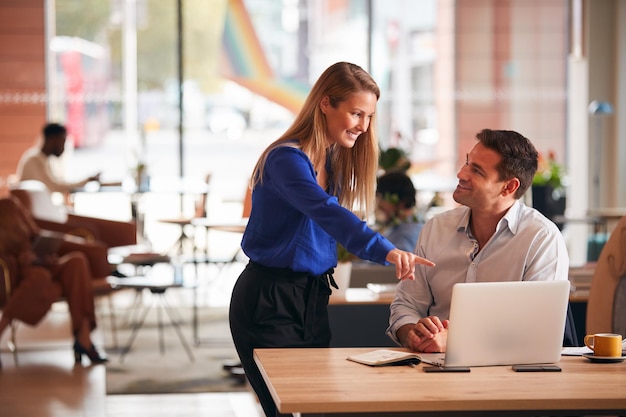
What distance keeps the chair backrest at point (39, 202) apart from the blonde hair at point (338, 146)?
19.0 feet

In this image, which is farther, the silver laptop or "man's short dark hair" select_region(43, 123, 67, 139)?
"man's short dark hair" select_region(43, 123, 67, 139)

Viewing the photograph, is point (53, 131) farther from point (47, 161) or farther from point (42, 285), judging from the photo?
point (42, 285)

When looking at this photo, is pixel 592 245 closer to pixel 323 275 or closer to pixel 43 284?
pixel 43 284

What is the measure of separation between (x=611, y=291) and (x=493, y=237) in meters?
0.71

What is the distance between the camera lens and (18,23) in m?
11.4

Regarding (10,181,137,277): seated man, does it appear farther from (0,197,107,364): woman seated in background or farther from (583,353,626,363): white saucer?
(583,353,626,363): white saucer

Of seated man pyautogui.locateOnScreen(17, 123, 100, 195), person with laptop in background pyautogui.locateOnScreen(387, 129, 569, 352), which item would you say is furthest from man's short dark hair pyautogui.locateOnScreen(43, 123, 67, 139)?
person with laptop in background pyautogui.locateOnScreen(387, 129, 569, 352)

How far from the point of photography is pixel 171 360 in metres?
6.98

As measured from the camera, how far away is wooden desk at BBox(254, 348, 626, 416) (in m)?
2.27

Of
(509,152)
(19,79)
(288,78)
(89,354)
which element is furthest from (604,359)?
(19,79)

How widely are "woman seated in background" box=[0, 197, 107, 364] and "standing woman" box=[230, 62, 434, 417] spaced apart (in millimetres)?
3746

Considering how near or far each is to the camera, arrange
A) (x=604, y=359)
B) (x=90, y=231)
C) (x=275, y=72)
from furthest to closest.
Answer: (x=275, y=72), (x=90, y=231), (x=604, y=359)

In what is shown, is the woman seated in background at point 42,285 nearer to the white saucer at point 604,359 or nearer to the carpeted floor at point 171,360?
the carpeted floor at point 171,360

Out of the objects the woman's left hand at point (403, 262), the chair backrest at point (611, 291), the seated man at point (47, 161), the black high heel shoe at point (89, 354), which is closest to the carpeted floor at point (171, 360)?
the black high heel shoe at point (89, 354)
